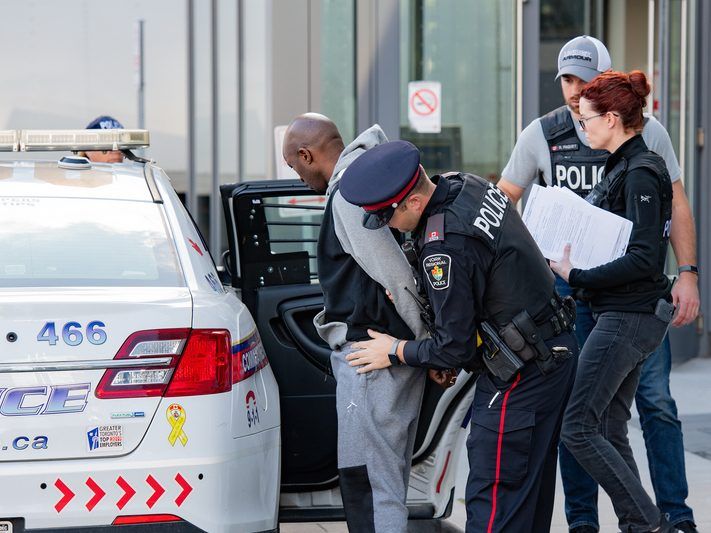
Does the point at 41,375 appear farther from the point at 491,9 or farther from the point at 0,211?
the point at 491,9

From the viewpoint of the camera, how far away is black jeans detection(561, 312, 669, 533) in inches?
148

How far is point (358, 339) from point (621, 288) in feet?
3.22

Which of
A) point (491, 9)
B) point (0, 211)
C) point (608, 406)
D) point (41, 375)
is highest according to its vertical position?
point (491, 9)

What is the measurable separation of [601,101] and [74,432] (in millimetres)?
2022

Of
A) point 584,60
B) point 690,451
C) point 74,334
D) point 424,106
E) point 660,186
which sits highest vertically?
point 424,106

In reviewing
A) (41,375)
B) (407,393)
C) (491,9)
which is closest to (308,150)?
(407,393)

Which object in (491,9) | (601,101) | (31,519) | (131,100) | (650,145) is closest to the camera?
(31,519)

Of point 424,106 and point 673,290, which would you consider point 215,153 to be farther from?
point 673,290

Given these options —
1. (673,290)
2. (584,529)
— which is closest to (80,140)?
(673,290)

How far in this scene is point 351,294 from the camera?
3.44m

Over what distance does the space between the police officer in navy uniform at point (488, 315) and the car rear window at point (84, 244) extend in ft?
2.44

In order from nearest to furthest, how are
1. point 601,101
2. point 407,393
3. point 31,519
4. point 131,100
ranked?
point 31,519 < point 407,393 < point 601,101 < point 131,100

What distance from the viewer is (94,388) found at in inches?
120

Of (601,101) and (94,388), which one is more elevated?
(601,101)
